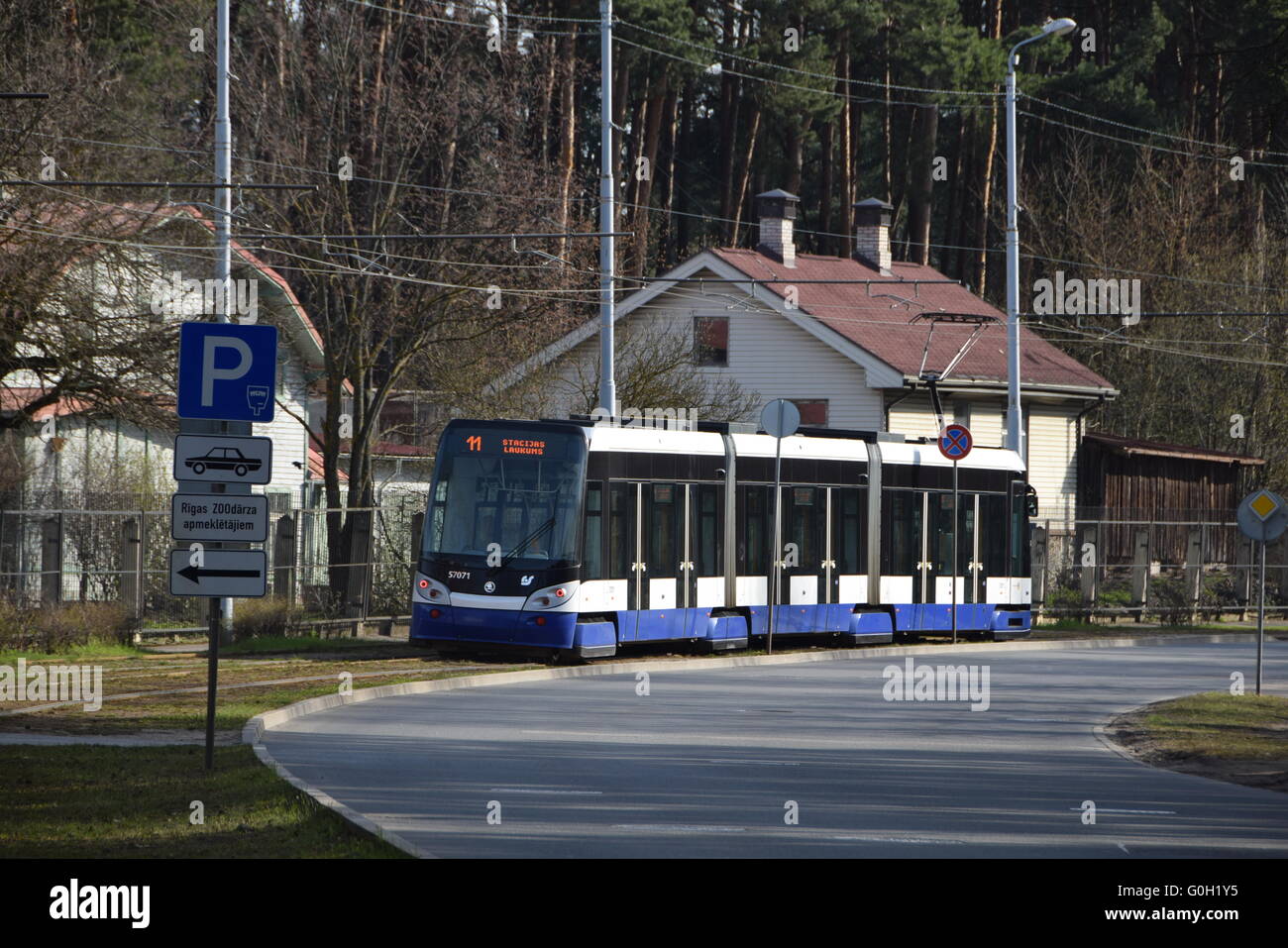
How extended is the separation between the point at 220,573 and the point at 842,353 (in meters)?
36.6

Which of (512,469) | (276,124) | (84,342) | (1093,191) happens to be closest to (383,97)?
(276,124)

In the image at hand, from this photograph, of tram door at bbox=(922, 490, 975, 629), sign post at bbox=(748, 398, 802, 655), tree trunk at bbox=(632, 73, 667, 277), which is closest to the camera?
sign post at bbox=(748, 398, 802, 655)

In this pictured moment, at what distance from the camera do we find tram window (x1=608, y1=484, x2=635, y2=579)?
1035 inches

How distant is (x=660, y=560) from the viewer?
27.2 meters

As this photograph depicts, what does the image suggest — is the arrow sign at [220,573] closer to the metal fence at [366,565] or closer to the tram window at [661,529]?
A: the metal fence at [366,565]

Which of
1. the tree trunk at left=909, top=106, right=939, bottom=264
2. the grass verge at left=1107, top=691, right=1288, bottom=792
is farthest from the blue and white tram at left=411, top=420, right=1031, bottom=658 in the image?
the tree trunk at left=909, top=106, right=939, bottom=264

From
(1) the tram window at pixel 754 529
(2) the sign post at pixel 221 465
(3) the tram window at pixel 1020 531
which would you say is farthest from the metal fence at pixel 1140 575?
(2) the sign post at pixel 221 465

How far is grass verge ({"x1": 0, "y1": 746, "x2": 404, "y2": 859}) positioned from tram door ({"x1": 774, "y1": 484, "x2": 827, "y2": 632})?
608 inches

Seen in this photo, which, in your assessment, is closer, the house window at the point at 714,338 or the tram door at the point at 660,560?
the tram door at the point at 660,560

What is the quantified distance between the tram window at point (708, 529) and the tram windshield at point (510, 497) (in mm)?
2775

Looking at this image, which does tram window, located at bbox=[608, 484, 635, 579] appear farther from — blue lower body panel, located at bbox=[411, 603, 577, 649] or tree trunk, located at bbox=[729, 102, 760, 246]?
tree trunk, located at bbox=[729, 102, 760, 246]

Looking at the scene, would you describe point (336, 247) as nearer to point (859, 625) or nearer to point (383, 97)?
point (383, 97)

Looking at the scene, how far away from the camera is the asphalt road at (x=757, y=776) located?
11305 mm

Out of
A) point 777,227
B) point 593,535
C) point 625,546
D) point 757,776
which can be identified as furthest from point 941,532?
point 777,227
